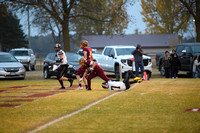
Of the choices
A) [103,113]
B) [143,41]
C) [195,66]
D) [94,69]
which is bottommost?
[103,113]

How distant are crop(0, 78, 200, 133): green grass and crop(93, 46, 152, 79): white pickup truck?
35.6 ft

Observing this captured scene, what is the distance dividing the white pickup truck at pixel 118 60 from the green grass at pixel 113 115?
10848 mm

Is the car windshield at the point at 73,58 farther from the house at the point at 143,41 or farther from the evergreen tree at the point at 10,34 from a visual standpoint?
the house at the point at 143,41

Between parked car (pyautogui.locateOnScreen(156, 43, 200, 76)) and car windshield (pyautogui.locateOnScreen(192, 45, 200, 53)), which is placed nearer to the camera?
parked car (pyautogui.locateOnScreen(156, 43, 200, 76))

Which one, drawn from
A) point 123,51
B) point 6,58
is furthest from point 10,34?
point 123,51

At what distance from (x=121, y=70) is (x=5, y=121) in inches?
600

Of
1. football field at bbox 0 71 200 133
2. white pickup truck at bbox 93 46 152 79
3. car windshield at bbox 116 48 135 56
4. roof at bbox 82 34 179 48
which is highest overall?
roof at bbox 82 34 179 48

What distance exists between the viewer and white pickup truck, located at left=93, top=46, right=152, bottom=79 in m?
23.2

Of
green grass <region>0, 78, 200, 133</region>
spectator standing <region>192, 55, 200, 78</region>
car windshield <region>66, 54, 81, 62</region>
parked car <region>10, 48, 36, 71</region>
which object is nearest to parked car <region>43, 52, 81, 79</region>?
car windshield <region>66, 54, 81, 62</region>

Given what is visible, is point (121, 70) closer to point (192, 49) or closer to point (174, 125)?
point (192, 49)

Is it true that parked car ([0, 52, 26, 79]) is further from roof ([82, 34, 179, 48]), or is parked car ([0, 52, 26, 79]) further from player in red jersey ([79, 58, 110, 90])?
roof ([82, 34, 179, 48])

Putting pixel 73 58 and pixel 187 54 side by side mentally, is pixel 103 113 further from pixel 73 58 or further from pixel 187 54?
pixel 187 54

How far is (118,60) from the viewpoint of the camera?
23.5 metres

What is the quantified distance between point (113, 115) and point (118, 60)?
48.5 feet
